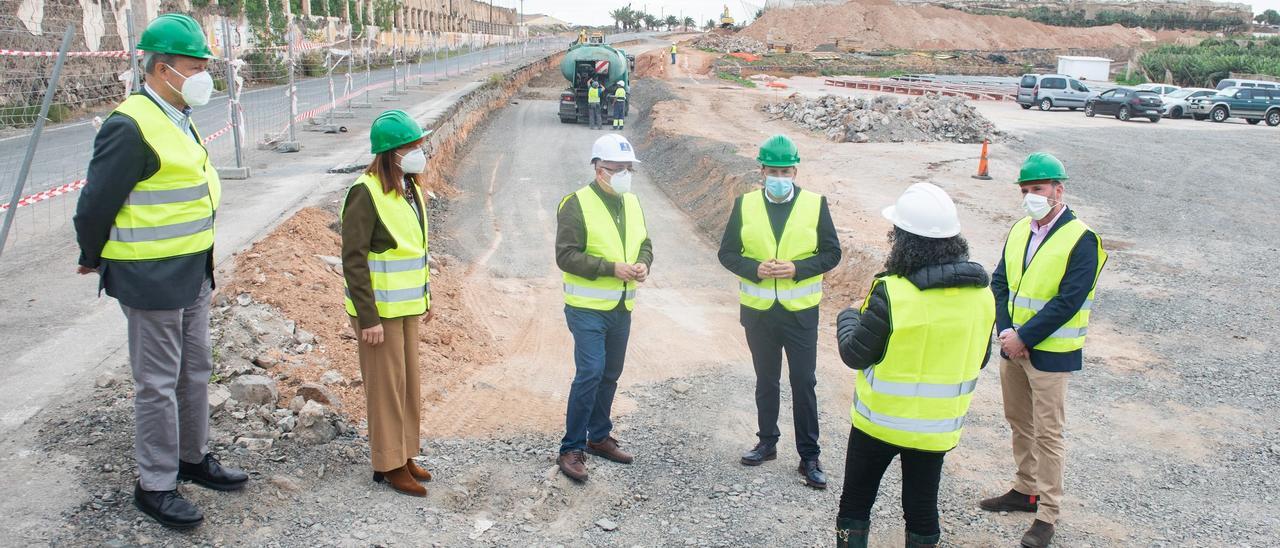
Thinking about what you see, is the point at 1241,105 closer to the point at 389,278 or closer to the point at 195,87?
the point at 389,278

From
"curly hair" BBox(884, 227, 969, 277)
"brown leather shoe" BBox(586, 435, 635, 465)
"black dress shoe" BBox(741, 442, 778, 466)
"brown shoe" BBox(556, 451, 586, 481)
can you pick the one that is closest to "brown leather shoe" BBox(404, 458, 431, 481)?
"brown shoe" BBox(556, 451, 586, 481)

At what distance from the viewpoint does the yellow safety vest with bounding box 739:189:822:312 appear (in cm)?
495

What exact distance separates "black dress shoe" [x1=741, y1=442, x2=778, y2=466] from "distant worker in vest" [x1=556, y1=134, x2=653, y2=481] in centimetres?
99

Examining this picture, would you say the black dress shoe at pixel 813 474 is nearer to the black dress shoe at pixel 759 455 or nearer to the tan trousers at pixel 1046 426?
the black dress shoe at pixel 759 455

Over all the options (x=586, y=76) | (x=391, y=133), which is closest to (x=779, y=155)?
(x=391, y=133)

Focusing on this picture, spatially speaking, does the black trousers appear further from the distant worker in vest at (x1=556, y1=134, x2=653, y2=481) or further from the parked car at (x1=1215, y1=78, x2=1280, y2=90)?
the parked car at (x1=1215, y1=78, x2=1280, y2=90)

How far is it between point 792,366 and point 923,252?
70.1 inches

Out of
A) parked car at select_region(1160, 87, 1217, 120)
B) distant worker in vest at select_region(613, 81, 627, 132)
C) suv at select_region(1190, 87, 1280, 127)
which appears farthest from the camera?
parked car at select_region(1160, 87, 1217, 120)

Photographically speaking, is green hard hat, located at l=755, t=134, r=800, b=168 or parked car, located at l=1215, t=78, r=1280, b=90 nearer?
green hard hat, located at l=755, t=134, r=800, b=168

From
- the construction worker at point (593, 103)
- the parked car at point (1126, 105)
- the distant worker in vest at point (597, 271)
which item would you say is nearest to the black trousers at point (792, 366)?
the distant worker in vest at point (597, 271)

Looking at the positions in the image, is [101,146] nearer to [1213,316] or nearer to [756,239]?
[756,239]

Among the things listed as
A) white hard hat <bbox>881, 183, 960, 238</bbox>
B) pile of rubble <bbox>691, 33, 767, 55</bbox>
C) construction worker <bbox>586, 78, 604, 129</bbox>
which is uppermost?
pile of rubble <bbox>691, 33, 767, 55</bbox>

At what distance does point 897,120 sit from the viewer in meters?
24.4

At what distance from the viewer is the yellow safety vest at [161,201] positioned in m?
3.62
